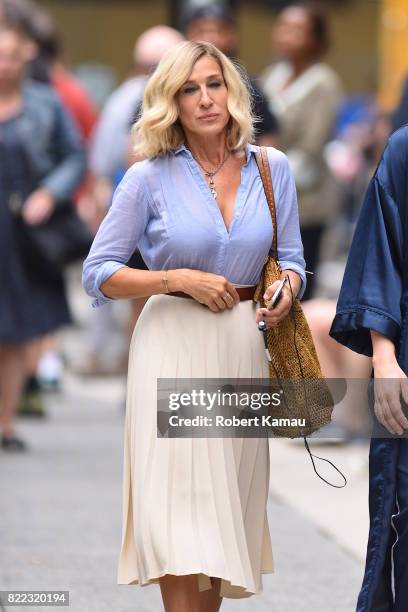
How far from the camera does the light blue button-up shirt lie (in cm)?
452

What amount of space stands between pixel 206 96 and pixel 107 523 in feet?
9.01

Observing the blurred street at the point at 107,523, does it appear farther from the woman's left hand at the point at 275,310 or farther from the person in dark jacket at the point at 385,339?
the woman's left hand at the point at 275,310

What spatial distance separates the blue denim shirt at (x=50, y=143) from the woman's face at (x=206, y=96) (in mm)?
4070

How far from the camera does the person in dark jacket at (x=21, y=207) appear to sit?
8.52 meters

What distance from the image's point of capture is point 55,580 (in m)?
5.77

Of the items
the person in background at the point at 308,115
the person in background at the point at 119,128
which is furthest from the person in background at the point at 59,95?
the person in background at the point at 308,115

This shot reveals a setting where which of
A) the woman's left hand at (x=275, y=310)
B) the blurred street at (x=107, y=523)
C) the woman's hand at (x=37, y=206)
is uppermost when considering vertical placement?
the woman's left hand at (x=275, y=310)

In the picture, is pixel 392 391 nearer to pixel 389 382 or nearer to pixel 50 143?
pixel 389 382

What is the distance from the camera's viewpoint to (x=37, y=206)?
28.1 feet

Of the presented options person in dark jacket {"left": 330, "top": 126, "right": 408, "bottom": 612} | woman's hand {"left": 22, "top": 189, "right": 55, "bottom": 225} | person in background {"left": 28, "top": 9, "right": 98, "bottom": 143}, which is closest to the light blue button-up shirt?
person in dark jacket {"left": 330, "top": 126, "right": 408, "bottom": 612}

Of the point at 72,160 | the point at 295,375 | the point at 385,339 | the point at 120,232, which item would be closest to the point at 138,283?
the point at 120,232

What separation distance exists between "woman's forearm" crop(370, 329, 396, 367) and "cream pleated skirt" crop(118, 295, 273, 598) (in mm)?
444

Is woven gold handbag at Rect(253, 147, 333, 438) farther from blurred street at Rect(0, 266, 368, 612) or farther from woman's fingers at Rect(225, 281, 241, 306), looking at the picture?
blurred street at Rect(0, 266, 368, 612)

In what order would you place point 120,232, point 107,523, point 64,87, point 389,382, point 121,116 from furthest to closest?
point 64,87 < point 121,116 < point 107,523 < point 120,232 < point 389,382
